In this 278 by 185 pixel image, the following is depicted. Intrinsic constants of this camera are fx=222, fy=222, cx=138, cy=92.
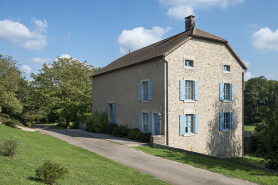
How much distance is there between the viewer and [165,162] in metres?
10.6

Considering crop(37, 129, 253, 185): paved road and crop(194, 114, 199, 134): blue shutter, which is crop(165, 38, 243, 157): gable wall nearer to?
crop(194, 114, 199, 134): blue shutter

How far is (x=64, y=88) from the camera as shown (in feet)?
105

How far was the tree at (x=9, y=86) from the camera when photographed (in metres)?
25.7

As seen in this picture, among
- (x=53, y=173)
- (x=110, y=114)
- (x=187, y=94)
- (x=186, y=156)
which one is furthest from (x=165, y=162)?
(x=110, y=114)

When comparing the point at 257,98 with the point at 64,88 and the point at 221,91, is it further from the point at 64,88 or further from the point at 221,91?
the point at 64,88

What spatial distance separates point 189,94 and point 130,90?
5286 mm

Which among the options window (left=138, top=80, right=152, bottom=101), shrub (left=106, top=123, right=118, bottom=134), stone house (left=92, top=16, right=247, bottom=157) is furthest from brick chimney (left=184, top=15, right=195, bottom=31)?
shrub (left=106, top=123, right=118, bottom=134)

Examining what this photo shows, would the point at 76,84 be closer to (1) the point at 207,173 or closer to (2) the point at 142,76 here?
(2) the point at 142,76

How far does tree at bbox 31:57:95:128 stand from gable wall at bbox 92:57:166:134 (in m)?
7.29

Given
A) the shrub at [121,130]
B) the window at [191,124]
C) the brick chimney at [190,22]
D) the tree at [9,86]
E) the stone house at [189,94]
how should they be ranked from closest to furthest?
the stone house at [189,94] → the window at [191,124] → the shrub at [121,130] → the brick chimney at [190,22] → the tree at [9,86]

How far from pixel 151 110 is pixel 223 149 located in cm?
709

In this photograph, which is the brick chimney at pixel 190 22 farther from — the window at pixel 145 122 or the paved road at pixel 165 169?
the paved road at pixel 165 169

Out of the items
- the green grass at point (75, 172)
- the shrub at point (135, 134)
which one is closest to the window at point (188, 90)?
the shrub at point (135, 134)

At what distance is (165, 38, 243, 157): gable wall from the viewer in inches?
630
